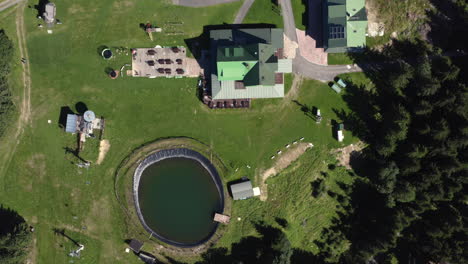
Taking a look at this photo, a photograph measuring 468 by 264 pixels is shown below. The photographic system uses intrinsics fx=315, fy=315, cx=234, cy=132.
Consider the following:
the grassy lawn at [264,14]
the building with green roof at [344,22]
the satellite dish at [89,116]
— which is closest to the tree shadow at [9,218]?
the satellite dish at [89,116]

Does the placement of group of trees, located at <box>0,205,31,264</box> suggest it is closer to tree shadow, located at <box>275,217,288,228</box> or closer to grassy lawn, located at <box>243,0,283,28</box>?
tree shadow, located at <box>275,217,288,228</box>

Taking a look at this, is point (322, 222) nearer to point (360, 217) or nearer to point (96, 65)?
point (360, 217)

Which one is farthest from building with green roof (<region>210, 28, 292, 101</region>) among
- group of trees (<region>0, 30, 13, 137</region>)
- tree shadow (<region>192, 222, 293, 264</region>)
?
group of trees (<region>0, 30, 13, 137</region>)

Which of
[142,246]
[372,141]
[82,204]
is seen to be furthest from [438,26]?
[82,204]

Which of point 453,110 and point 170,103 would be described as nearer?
point 453,110

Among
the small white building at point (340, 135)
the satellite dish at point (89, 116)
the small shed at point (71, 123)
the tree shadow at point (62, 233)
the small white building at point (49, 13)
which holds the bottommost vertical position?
the tree shadow at point (62, 233)

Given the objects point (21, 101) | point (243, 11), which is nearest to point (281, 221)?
point (243, 11)

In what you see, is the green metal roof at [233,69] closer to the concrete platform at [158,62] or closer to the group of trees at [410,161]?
the concrete platform at [158,62]
